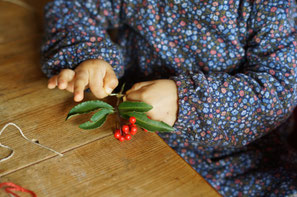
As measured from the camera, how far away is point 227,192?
861mm

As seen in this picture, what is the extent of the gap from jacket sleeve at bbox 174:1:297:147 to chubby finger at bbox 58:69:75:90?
25 centimetres

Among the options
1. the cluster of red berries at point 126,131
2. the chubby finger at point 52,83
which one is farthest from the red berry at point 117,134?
the chubby finger at point 52,83

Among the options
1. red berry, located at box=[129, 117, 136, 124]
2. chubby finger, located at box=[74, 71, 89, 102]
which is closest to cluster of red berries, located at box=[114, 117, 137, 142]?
red berry, located at box=[129, 117, 136, 124]

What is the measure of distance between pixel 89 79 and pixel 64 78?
57 millimetres

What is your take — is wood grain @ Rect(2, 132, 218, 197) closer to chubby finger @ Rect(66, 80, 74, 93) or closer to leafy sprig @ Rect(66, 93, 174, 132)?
leafy sprig @ Rect(66, 93, 174, 132)

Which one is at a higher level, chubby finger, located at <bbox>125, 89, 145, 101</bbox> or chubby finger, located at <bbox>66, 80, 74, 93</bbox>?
chubby finger, located at <bbox>125, 89, 145, 101</bbox>

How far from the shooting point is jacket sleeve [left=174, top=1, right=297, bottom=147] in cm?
66

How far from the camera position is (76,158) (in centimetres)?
53

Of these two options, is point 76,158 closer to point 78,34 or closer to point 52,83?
point 52,83

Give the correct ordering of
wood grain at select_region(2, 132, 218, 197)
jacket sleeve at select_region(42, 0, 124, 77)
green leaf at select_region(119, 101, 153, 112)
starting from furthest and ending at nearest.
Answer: jacket sleeve at select_region(42, 0, 124, 77) < green leaf at select_region(119, 101, 153, 112) < wood grain at select_region(2, 132, 218, 197)

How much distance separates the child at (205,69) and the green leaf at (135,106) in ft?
0.17

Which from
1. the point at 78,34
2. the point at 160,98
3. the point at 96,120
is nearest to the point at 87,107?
the point at 96,120

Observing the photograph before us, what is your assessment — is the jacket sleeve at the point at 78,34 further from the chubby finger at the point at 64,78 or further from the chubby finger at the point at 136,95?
the chubby finger at the point at 136,95

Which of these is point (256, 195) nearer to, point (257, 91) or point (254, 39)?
point (257, 91)
